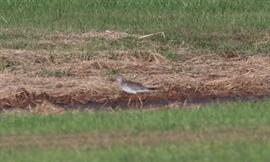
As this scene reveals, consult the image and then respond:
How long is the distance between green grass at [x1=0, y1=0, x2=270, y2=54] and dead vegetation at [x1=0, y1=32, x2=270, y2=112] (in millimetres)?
1479

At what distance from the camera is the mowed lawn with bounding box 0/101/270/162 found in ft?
43.0

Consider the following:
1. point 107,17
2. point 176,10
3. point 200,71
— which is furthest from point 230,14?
point 200,71

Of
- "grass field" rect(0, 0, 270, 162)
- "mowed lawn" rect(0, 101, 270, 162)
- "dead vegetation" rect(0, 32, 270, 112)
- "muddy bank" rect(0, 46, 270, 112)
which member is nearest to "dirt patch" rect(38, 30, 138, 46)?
"grass field" rect(0, 0, 270, 162)

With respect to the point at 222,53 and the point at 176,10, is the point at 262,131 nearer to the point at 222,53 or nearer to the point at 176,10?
the point at 222,53

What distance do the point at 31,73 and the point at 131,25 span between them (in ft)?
19.3

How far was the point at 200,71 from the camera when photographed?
69.8 feet

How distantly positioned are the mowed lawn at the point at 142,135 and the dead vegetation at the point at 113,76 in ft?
6.69

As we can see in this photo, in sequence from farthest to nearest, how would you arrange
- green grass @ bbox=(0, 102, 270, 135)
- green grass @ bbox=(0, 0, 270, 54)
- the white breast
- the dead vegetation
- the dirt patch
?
1. green grass @ bbox=(0, 0, 270, 54)
2. the dirt patch
3. the dead vegetation
4. the white breast
5. green grass @ bbox=(0, 102, 270, 135)

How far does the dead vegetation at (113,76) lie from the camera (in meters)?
18.8

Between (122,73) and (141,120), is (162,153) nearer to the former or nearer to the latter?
(141,120)

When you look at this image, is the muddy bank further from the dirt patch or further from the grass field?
the dirt patch

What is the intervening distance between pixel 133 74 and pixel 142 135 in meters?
6.79

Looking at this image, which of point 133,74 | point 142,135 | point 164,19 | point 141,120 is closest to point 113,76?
point 133,74

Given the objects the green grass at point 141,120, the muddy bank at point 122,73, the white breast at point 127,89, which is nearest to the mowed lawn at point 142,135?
the green grass at point 141,120
